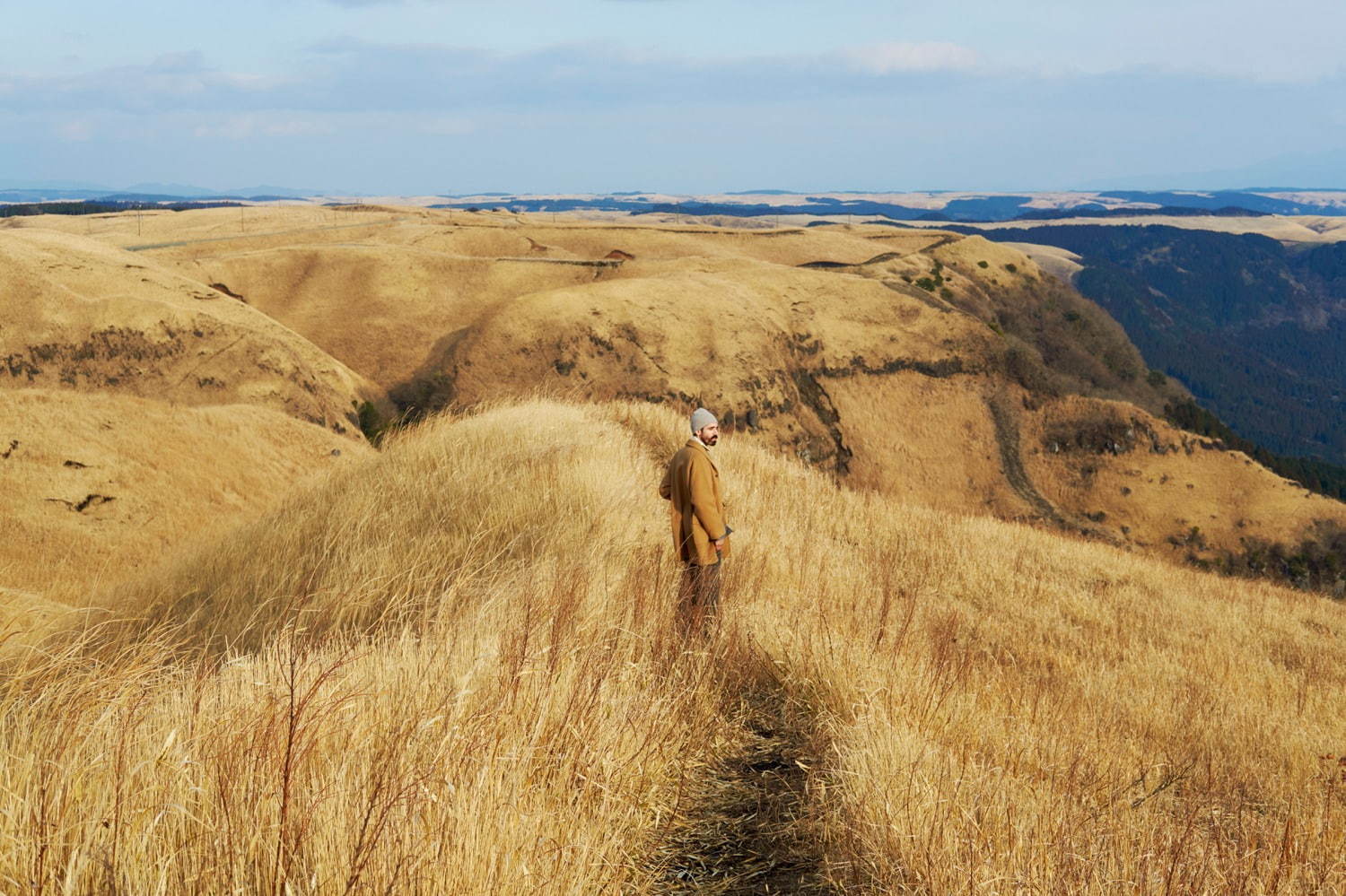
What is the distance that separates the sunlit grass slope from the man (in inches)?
8.0

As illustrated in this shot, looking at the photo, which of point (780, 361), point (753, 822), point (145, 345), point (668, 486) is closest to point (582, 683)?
point (753, 822)

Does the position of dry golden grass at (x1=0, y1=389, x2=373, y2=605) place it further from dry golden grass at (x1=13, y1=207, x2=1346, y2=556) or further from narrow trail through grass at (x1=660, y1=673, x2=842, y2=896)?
dry golden grass at (x1=13, y1=207, x2=1346, y2=556)

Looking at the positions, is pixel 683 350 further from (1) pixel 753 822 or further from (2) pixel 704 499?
(1) pixel 753 822

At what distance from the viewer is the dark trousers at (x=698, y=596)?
6.55 meters

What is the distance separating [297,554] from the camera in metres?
8.37

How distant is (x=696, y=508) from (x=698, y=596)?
26.1 inches

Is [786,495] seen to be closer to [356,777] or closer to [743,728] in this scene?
[743,728]

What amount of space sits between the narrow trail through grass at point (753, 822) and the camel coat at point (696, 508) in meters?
1.51

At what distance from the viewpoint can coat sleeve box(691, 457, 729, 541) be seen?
6.84 m

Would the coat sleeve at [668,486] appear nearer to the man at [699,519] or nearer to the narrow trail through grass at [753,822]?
the man at [699,519]

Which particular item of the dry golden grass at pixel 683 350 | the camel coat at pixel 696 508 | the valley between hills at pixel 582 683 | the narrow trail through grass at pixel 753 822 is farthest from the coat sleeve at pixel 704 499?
the dry golden grass at pixel 683 350

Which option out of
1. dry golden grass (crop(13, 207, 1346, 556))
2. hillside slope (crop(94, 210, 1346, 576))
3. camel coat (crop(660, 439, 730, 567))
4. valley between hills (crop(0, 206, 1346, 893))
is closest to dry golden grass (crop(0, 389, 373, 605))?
valley between hills (crop(0, 206, 1346, 893))

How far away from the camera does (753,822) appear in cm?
454

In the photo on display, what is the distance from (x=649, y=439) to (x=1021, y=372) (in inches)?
2124
